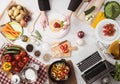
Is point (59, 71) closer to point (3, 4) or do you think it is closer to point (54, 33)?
point (54, 33)

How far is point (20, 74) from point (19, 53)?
0.11 meters

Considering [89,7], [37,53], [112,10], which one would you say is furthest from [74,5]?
[37,53]

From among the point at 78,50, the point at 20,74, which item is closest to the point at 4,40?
the point at 20,74

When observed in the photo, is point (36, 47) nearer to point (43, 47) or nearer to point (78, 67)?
point (43, 47)

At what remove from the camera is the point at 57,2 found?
2.32 m

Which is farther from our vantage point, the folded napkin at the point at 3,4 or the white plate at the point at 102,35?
the folded napkin at the point at 3,4

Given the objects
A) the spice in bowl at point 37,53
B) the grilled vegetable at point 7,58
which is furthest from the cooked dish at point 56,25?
the grilled vegetable at point 7,58

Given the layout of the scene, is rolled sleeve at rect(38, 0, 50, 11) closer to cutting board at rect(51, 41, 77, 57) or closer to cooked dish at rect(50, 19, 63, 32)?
cooked dish at rect(50, 19, 63, 32)

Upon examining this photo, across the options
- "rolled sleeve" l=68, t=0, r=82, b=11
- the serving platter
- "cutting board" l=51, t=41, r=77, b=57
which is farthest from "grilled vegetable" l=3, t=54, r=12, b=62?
"rolled sleeve" l=68, t=0, r=82, b=11

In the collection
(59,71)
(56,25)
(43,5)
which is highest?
(43,5)

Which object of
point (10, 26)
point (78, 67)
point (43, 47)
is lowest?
point (78, 67)

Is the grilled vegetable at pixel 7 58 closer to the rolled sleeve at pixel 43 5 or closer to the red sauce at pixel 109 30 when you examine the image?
the rolled sleeve at pixel 43 5

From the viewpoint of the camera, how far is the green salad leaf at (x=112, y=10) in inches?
88.8

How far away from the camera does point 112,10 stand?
2.25 meters
